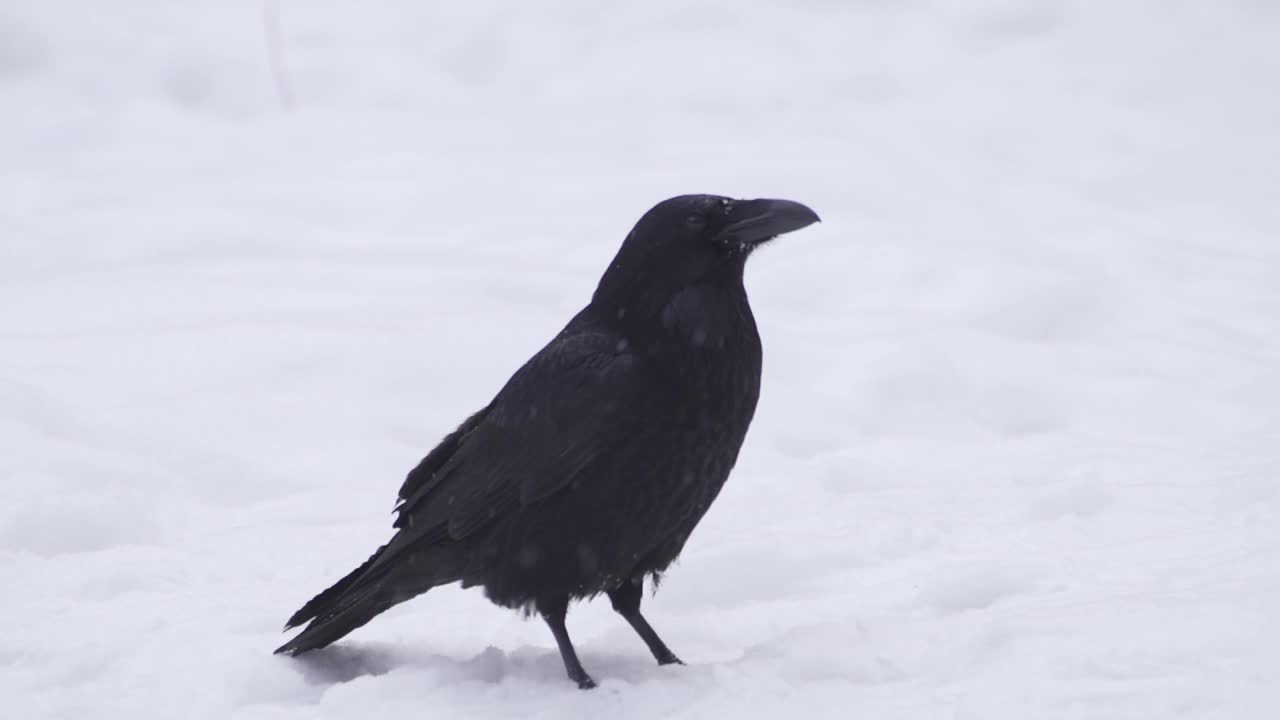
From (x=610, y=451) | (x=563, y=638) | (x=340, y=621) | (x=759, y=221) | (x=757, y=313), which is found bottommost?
(x=563, y=638)

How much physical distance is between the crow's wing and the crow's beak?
437 millimetres

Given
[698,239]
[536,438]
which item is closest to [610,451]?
[536,438]

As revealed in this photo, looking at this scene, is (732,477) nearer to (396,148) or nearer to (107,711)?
(107,711)

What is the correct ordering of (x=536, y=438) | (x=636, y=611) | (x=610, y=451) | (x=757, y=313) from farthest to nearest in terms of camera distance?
(x=757, y=313), (x=636, y=611), (x=536, y=438), (x=610, y=451)

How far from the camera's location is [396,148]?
31.5ft

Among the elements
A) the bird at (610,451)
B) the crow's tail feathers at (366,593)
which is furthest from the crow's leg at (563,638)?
the crow's tail feathers at (366,593)

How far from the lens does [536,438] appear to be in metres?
3.72

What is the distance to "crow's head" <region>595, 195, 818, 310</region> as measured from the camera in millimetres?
3742

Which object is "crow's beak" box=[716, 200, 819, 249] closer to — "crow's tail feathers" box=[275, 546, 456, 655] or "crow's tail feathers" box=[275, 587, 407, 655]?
"crow's tail feathers" box=[275, 546, 456, 655]

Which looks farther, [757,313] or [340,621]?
[757,313]

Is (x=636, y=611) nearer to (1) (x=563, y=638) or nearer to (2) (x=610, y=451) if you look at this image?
(1) (x=563, y=638)

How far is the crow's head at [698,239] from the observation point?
3.74m

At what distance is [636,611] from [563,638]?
0.35m

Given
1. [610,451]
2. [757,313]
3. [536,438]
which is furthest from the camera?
[757,313]
